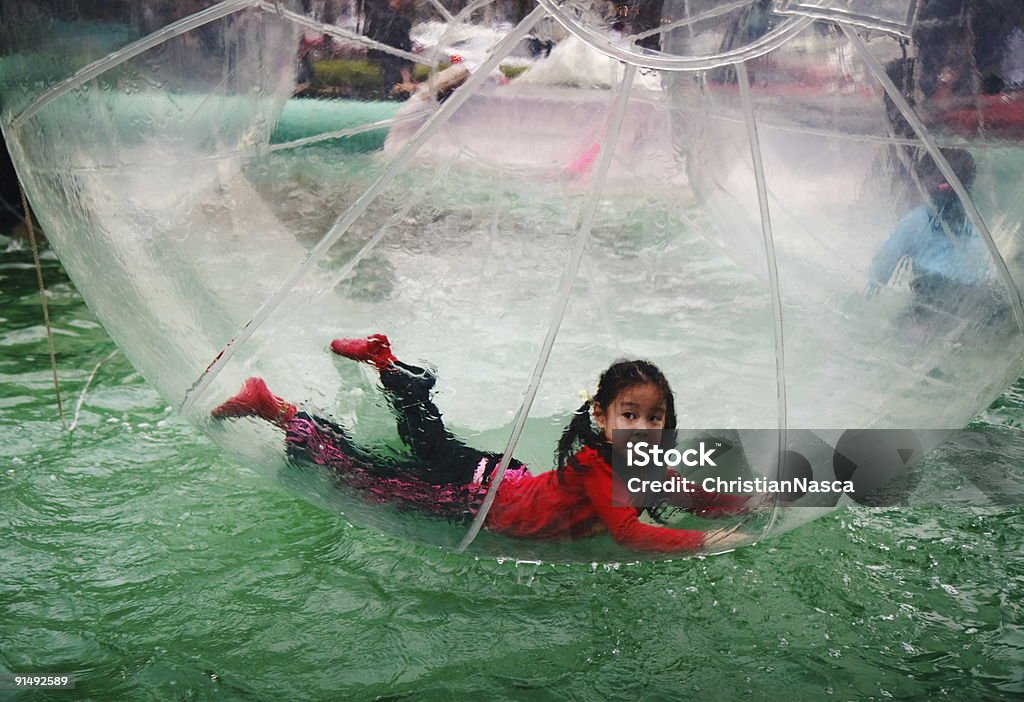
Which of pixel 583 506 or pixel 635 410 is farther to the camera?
pixel 583 506

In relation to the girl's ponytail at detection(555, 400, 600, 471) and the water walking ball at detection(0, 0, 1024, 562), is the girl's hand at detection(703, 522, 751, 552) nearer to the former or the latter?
the water walking ball at detection(0, 0, 1024, 562)

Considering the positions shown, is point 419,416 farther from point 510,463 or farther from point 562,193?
point 562,193

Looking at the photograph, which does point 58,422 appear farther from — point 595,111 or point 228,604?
point 595,111

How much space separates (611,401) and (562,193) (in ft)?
1.48

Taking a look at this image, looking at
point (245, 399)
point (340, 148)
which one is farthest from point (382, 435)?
point (340, 148)

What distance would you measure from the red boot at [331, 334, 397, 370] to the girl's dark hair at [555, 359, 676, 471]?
1.37 feet

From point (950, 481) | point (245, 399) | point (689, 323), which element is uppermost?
point (689, 323)

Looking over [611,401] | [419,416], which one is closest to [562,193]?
[611,401]

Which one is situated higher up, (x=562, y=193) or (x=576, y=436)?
(x=562, y=193)

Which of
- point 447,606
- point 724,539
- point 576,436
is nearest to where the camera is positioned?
point 576,436

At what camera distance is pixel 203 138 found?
2.09 m

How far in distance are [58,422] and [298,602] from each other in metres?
1.60

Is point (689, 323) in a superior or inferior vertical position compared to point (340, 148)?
inferior

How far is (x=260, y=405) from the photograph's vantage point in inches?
88.4
